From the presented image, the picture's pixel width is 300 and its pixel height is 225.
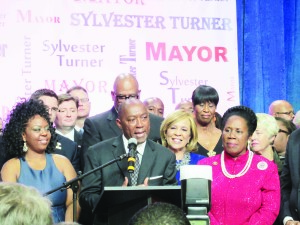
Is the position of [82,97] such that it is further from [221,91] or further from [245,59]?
[245,59]

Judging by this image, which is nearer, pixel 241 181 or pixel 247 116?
pixel 241 181

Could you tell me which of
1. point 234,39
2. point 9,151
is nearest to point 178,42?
point 234,39

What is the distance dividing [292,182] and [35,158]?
1.91m

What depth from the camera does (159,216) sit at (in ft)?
8.58

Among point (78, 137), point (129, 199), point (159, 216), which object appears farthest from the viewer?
point (78, 137)

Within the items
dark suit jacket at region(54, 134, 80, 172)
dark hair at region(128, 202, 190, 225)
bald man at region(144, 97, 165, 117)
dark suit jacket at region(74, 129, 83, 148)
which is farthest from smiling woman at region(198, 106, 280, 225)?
dark hair at region(128, 202, 190, 225)

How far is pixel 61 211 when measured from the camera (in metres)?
5.36

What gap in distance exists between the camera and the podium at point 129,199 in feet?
13.1

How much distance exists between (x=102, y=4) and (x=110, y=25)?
0.81ft

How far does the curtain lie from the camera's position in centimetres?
878

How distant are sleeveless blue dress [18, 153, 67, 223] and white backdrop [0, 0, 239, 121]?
228 centimetres

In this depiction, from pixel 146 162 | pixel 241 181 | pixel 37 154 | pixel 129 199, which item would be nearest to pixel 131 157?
pixel 129 199

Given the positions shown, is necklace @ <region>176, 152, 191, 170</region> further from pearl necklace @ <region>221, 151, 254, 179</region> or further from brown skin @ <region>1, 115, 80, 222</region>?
brown skin @ <region>1, 115, 80, 222</region>

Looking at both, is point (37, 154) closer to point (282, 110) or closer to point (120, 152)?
point (120, 152)
